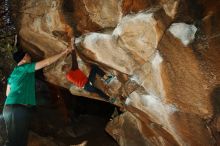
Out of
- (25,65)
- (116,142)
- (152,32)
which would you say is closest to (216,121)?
(152,32)

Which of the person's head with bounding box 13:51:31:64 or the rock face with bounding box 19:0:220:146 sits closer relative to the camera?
the rock face with bounding box 19:0:220:146

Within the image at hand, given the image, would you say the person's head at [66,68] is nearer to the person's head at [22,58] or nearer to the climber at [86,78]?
the climber at [86,78]

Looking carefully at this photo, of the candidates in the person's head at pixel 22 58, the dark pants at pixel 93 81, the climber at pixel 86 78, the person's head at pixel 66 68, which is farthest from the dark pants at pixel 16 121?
the person's head at pixel 66 68

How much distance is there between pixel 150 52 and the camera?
6594mm

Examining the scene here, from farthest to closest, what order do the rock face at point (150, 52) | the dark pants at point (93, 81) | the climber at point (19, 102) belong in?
the dark pants at point (93, 81)
the climber at point (19, 102)
the rock face at point (150, 52)

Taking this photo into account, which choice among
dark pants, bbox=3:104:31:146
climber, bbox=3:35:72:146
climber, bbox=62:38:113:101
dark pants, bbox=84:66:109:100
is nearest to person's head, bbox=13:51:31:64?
climber, bbox=3:35:72:146

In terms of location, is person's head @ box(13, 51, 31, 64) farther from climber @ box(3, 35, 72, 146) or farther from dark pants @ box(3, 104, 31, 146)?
dark pants @ box(3, 104, 31, 146)

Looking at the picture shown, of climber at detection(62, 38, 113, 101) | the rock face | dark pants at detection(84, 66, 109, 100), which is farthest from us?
dark pants at detection(84, 66, 109, 100)

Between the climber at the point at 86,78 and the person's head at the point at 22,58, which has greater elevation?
the person's head at the point at 22,58

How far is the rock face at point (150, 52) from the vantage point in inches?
235

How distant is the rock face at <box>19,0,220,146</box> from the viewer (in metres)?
5.97

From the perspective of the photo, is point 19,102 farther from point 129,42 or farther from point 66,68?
point 129,42

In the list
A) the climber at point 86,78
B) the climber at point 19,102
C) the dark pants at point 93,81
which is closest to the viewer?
the climber at point 19,102

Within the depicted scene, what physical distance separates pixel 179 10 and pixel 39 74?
540 cm
